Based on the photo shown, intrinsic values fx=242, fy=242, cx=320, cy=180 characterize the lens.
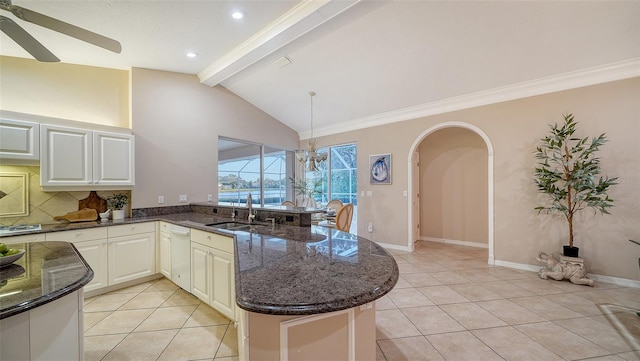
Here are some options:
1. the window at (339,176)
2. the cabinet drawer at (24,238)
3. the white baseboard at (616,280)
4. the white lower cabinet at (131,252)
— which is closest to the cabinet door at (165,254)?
the white lower cabinet at (131,252)

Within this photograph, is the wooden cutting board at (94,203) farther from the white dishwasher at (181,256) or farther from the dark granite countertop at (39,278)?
the dark granite countertop at (39,278)

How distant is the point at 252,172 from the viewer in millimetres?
5520

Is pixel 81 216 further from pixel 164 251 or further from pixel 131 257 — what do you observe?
pixel 164 251

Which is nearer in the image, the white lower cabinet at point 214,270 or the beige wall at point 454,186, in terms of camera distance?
the white lower cabinet at point 214,270

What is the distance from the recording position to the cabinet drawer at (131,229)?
297 cm

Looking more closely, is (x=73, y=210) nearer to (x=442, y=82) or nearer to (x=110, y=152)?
(x=110, y=152)

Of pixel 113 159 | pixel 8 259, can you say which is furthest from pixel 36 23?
pixel 113 159

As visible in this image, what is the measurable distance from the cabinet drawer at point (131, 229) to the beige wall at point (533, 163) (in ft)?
13.4

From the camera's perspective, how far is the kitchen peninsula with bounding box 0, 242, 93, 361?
959mm

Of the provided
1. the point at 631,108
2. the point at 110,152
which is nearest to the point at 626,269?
the point at 631,108

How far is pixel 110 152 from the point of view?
10.7ft

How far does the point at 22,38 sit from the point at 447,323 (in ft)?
13.1

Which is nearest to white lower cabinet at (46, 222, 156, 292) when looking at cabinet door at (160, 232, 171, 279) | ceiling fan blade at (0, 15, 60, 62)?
cabinet door at (160, 232, 171, 279)

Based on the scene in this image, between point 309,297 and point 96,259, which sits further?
point 96,259
